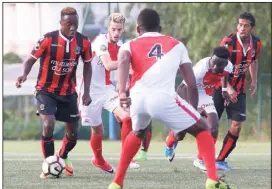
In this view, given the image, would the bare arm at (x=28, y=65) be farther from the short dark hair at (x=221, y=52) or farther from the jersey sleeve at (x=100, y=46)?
the short dark hair at (x=221, y=52)

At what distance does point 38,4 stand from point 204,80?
1740cm

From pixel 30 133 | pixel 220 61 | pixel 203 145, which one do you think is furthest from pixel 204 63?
pixel 30 133

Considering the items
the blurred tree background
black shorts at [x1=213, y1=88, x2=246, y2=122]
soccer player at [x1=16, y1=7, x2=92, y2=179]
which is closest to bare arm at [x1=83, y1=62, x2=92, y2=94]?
soccer player at [x1=16, y1=7, x2=92, y2=179]

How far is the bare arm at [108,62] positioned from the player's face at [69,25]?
1.93 feet

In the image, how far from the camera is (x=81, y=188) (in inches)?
370

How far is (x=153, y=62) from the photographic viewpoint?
8430 millimetres

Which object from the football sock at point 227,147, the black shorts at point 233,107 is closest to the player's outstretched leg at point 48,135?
the football sock at point 227,147

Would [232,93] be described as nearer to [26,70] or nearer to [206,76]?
[206,76]

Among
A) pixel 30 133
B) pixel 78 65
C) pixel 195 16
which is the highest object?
pixel 78 65

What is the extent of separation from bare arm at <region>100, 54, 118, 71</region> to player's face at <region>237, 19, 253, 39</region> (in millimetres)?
1989

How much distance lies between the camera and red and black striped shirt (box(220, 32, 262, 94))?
1213 centimetres

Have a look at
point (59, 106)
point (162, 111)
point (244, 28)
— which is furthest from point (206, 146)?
point (244, 28)

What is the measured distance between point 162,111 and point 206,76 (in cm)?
331

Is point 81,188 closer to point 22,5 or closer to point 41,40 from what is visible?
point 41,40
